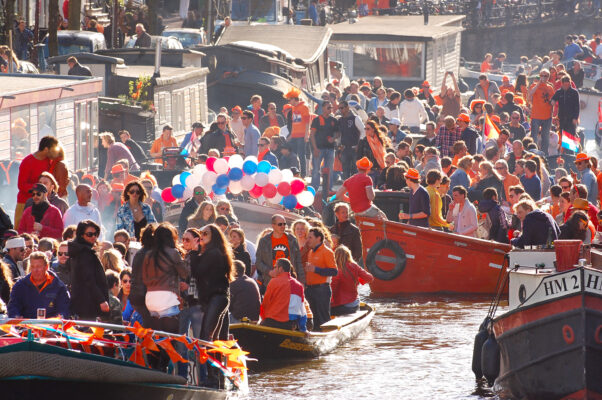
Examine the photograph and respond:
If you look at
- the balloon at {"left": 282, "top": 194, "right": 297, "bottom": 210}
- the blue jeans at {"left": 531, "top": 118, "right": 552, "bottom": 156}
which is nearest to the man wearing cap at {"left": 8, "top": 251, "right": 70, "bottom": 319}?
the balloon at {"left": 282, "top": 194, "right": 297, "bottom": 210}

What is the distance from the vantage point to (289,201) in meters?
20.5

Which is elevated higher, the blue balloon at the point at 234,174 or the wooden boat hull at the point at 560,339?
the blue balloon at the point at 234,174

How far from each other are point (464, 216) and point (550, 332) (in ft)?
23.7

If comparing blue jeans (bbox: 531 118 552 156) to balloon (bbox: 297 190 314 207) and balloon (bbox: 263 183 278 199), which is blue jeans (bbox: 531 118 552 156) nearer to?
balloon (bbox: 297 190 314 207)

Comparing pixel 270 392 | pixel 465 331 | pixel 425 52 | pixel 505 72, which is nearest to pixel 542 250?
pixel 270 392

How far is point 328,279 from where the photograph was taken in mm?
16062

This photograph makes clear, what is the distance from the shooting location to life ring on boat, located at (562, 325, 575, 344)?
1233 cm

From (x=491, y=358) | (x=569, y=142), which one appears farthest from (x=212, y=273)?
(x=569, y=142)

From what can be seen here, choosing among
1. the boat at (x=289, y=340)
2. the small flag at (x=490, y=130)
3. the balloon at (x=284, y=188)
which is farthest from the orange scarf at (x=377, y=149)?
the boat at (x=289, y=340)

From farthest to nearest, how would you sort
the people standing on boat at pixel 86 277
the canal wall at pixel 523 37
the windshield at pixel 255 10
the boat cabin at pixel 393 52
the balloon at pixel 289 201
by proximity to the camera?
the canal wall at pixel 523 37
the windshield at pixel 255 10
the boat cabin at pixel 393 52
the balloon at pixel 289 201
the people standing on boat at pixel 86 277

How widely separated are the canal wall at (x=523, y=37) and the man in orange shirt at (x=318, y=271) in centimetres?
5793

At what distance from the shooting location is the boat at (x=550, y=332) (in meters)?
12.2

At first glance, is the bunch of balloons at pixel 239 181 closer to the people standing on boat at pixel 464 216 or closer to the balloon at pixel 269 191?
the balloon at pixel 269 191

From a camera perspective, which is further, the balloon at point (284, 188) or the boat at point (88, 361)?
the balloon at point (284, 188)
